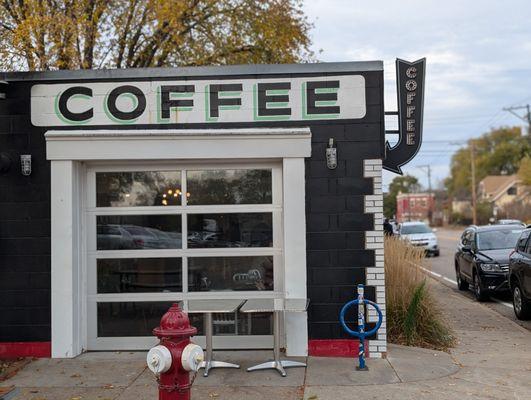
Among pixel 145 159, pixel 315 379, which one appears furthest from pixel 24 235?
pixel 315 379

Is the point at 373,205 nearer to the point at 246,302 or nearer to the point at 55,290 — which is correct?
the point at 246,302

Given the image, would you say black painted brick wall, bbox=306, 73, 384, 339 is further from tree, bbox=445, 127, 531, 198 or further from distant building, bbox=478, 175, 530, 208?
tree, bbox=445, 127, 531, 198

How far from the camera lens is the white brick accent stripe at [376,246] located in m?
7.19

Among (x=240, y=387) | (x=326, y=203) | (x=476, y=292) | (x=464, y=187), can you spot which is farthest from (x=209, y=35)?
(x=464, y=187)

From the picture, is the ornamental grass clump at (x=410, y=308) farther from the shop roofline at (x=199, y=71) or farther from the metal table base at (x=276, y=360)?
the shop roofline at (x=199, y=71)

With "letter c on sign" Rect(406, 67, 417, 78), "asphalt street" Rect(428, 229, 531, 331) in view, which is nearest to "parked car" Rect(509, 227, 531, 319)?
"asphalt street" Rect(428, 229, 531, 331)

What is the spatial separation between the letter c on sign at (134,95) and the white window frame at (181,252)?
0.63 m

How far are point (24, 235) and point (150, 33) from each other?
1098 cm

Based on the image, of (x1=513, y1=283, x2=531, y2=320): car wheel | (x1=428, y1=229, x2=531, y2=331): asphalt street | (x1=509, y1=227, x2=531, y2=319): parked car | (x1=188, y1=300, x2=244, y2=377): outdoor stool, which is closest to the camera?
(x1=188, y1=300, x2=244, y2=377): outdoor stool

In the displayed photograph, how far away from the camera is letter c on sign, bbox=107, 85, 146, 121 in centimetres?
743

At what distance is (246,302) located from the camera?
6.87m

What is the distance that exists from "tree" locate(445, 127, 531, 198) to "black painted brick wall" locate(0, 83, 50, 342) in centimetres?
9922

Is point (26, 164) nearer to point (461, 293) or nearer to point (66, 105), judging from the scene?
point (66, 105)

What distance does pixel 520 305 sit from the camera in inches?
427
